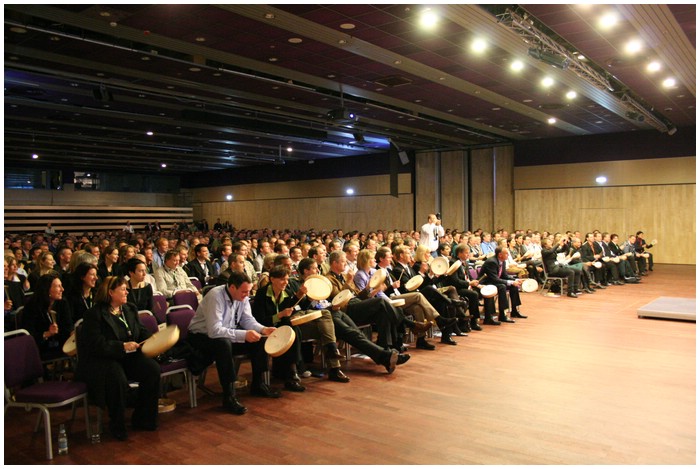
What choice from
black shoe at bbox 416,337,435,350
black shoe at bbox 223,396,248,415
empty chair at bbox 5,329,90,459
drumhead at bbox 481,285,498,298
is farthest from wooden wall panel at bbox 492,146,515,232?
empty chair at bbox 5,329,90,459

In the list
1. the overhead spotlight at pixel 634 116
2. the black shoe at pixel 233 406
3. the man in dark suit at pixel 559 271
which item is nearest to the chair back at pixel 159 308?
the black shoe at pixel 233 406

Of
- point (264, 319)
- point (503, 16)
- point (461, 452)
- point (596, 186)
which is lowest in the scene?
point (461, 452)

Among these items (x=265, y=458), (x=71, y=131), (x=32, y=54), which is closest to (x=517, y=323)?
(x=265, y=458)

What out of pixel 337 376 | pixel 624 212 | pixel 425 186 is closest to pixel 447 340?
pixel 337 376

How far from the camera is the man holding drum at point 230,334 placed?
4652 mm

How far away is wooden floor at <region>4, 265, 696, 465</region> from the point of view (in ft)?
12.3

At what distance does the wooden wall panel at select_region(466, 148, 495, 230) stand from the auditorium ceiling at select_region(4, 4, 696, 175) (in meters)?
1.96

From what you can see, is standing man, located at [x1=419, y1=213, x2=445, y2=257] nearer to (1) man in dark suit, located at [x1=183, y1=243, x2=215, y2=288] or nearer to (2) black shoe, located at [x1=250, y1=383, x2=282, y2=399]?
(1) man in dark suit, located at [x1=183, y1=243, x2=215, y2=288]

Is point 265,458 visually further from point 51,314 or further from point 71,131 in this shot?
point 71,131

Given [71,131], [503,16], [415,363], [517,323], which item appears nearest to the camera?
[415,363]

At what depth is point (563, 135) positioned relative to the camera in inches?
738

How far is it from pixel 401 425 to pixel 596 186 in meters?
16.2

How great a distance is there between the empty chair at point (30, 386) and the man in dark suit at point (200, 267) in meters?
3.95

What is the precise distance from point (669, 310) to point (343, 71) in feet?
21.5
